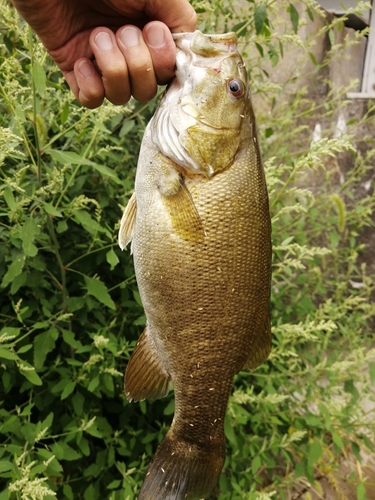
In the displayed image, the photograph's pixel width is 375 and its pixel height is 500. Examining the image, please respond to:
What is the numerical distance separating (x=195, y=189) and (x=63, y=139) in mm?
1090

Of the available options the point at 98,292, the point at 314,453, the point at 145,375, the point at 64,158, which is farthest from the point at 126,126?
the point at 314,453

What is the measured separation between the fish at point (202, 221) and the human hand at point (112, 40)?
60 mm

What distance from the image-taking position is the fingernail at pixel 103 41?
1.08 metres

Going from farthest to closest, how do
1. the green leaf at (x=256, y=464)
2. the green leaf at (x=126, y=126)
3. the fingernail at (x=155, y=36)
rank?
the green leaf at (x=126, y=126), the green leaf at (x=256, y=464), the fingernail at (x=155, y=36)

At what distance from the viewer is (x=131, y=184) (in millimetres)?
1971

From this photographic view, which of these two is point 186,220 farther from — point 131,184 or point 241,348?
point 131,184

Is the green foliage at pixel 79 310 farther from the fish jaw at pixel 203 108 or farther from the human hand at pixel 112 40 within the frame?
the fish jaw at pixel 203 108

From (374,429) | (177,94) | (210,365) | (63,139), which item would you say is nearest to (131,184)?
(63,139)

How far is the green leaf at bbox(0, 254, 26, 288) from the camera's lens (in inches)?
58.0

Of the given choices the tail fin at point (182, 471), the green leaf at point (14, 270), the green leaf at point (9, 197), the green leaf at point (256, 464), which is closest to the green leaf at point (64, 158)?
the green leaf at point (9, 197)

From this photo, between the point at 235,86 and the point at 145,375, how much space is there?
0.73m

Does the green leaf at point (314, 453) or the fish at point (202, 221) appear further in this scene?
the green leaf at point (314, 453)

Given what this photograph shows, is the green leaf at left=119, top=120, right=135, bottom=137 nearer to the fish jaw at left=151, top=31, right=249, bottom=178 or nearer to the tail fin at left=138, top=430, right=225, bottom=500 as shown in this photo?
the fish jaw at left=151, top=31, right=249, bottom=178

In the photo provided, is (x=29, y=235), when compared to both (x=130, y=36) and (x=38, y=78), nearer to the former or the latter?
(x=38, y=78)
